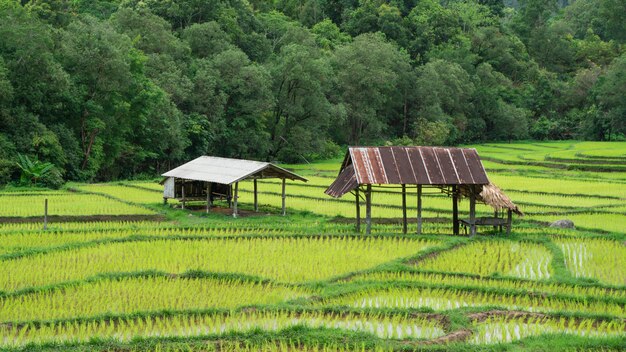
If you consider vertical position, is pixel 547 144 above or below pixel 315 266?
above

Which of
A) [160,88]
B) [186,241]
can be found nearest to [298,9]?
[160,88]

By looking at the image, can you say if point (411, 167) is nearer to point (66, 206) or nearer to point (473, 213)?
point (473, 213)

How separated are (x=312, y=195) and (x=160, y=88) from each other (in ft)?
53.6

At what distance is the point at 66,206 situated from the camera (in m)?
27.0

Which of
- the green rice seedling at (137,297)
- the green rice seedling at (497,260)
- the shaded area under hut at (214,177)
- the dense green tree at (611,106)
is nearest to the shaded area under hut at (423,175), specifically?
the green rice seedling at (497,260)

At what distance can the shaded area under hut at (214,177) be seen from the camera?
2611 cm

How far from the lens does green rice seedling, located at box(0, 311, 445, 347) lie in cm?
1115

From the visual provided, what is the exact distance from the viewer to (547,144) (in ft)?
232

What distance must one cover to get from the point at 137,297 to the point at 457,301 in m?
6.10

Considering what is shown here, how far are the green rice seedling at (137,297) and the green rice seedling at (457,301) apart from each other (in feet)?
4.11

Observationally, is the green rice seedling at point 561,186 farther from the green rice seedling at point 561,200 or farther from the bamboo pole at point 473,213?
the bamboo pole at point 473,213

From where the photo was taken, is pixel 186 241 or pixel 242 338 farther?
pixel 186 241

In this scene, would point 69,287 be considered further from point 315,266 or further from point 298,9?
point 298,9

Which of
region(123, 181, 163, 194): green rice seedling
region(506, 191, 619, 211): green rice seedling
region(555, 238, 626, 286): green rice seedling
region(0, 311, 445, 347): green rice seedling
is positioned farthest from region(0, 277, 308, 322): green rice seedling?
region(123, 181, 163, 194): green rice seedling
